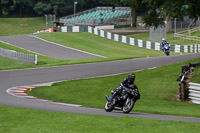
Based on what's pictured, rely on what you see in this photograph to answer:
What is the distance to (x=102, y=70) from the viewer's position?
30594 millimetres

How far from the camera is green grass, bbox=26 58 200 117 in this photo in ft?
58.1

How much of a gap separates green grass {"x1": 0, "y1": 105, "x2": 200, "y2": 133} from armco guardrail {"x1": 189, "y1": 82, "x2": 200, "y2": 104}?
7236 millimetres

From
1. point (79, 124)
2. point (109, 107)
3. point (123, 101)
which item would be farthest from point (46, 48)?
point (79, 124)

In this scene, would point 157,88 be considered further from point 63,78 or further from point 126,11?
point 126,11

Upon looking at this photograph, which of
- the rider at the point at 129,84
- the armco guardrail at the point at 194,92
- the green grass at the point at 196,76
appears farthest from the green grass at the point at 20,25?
the rider at the point at 129,84

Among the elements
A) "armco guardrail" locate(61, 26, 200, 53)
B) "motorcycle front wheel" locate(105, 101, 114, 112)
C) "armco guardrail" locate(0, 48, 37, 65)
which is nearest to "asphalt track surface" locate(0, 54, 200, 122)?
"armco guardrail" locate(0, 48, 37, 65)

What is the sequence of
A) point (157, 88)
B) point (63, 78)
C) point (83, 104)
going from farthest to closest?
point (63, 78)
point (157, 88)
point (83, 104)

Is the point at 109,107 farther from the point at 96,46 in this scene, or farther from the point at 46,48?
the point at 96,46

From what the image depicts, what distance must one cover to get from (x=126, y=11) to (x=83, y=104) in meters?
71.6

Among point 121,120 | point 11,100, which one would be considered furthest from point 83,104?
point 121,120

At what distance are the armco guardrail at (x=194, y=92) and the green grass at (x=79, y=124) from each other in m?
7.24

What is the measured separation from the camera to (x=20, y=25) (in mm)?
95688

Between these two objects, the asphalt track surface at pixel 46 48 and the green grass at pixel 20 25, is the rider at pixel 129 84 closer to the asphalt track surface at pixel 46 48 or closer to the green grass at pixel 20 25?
the asphalt track surface at pixel 46 48

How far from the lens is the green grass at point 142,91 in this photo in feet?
58.1
